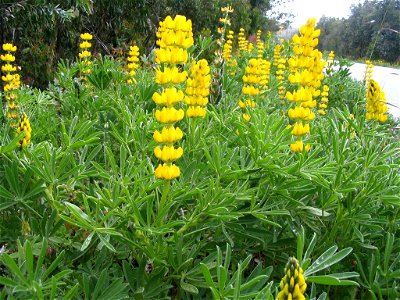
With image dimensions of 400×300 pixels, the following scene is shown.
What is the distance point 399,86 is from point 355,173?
12634mm

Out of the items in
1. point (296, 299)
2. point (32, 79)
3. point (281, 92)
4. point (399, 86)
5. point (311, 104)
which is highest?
point (311, 104)

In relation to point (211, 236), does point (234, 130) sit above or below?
above

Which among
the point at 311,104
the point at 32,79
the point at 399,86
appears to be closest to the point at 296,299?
the point at 311,104

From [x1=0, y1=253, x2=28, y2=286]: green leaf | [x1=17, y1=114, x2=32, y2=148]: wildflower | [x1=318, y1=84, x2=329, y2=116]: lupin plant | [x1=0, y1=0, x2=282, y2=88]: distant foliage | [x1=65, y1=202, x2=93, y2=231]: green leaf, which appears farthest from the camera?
[x1=0, y1=0, x2=282, y2=88]: distant foliage

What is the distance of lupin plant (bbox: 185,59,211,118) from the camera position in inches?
58.7

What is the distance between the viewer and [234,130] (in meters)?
1.76

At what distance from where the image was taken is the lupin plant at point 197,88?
149 cm

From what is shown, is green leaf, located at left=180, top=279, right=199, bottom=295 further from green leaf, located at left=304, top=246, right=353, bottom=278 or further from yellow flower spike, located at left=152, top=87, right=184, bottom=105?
yellow flower spike, located at left=152, top=87, right=184, bottom=105

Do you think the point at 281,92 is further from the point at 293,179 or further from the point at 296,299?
the point at 296,299

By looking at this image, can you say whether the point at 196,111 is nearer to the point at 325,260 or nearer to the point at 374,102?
the point at 325,260

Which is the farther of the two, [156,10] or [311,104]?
Answer: [156,10]

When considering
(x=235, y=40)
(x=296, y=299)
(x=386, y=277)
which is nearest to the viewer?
(x=296, y=299)

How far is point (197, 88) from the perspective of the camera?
59.3 inches

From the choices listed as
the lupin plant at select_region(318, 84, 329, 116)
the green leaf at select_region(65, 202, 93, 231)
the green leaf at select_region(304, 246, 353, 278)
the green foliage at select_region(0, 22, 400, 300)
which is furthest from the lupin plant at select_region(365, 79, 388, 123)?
the lupin plant at select_region(318, 84, 329, 116)
